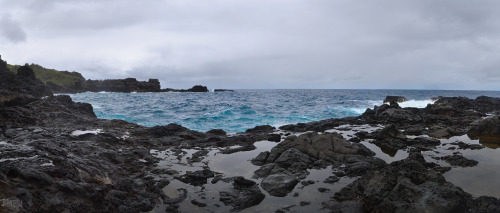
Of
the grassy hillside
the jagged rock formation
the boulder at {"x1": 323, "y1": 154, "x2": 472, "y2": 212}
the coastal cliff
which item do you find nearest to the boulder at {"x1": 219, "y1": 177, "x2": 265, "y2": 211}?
the boulder at {"x1": 323, "y1": 154, "x2": 472, "y2": 212}

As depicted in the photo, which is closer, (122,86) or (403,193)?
(403,193)

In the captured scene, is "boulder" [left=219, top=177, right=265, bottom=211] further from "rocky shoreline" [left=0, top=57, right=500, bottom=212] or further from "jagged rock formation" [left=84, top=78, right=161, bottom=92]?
"jagged rock formation" [left=84, top=78, right=161, bottom=92]

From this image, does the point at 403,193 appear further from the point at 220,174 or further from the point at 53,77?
the point at 53,77

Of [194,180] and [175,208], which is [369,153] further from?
[175,208]

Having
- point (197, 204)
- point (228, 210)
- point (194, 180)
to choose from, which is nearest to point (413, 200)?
Answer: point (228, 210)

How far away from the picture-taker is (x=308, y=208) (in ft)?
23.2

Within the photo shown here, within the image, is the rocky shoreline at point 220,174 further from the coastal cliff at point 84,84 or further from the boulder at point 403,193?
the coastal cliff at point 84,84

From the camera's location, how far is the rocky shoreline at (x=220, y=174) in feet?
19.9

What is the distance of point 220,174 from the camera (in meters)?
9.94

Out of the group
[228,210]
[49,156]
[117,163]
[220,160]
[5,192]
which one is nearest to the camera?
[5,192]

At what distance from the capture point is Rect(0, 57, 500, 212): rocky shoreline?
606 cm

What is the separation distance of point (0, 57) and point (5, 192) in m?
45.4

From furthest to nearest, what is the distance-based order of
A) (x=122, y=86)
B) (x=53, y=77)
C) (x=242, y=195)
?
(x=122, y=86), (x=53, y=77), (x=242, y=195)

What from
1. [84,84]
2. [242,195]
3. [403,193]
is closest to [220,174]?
[242,195]
